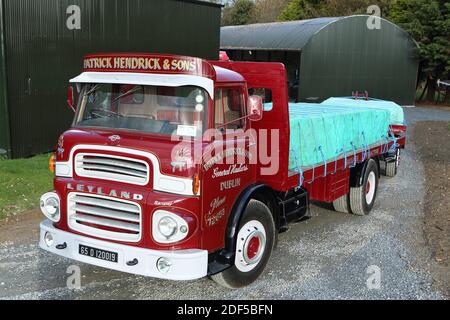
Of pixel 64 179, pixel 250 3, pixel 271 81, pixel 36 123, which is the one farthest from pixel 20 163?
pixel 250 3

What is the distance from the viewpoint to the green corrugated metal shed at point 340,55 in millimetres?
27203

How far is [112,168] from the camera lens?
5.14 meters

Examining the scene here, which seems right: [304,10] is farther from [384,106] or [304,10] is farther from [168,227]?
[168,227]

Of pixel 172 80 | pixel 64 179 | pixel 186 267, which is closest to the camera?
pixel 186 267

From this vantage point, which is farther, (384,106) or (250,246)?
(384,106)

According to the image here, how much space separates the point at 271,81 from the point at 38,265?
11.9ft

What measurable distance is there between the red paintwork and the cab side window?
8 cm

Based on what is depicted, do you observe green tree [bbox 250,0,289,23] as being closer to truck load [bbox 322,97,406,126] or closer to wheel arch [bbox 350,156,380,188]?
truck load [bbox 322,97,406,126]

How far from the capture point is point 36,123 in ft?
41.7

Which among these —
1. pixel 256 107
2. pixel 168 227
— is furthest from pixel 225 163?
pixel 168 227

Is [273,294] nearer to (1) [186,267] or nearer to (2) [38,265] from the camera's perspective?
(1) [186,267]

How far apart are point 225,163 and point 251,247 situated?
1062mm

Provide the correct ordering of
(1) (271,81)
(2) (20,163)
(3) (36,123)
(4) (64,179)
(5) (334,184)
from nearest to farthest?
(4) (64,179) → (1) (271,81) → (5) (334,184) → (2) (20,163) → (3) (36,123)
